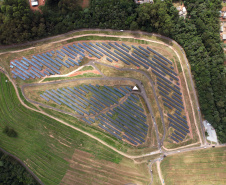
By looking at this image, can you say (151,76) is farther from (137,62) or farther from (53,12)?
(53,12)

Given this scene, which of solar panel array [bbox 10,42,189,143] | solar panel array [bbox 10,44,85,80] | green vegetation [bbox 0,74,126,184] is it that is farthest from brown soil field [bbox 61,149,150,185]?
solar panel array [bbox 10,44,85,80]

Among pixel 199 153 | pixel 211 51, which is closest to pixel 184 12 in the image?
pixel 211 51

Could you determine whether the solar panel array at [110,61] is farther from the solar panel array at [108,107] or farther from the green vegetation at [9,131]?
the green vegetation at [9,131]

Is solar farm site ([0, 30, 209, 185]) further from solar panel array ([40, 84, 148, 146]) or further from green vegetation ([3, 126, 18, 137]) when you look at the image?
green vegetation ([3, 126, 18, 137])

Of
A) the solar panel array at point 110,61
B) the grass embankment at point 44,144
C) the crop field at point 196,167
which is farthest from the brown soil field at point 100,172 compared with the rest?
the solar panel array at point 110,61

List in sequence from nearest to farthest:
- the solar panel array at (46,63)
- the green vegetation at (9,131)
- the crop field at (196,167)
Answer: the green vegetation at (9,131)
the crop field at (196,167)
the solar panel array at (46,63)

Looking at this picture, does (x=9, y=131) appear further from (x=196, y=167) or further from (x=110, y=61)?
(x=196, y=167)

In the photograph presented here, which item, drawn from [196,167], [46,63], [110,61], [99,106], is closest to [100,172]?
[99,106]
